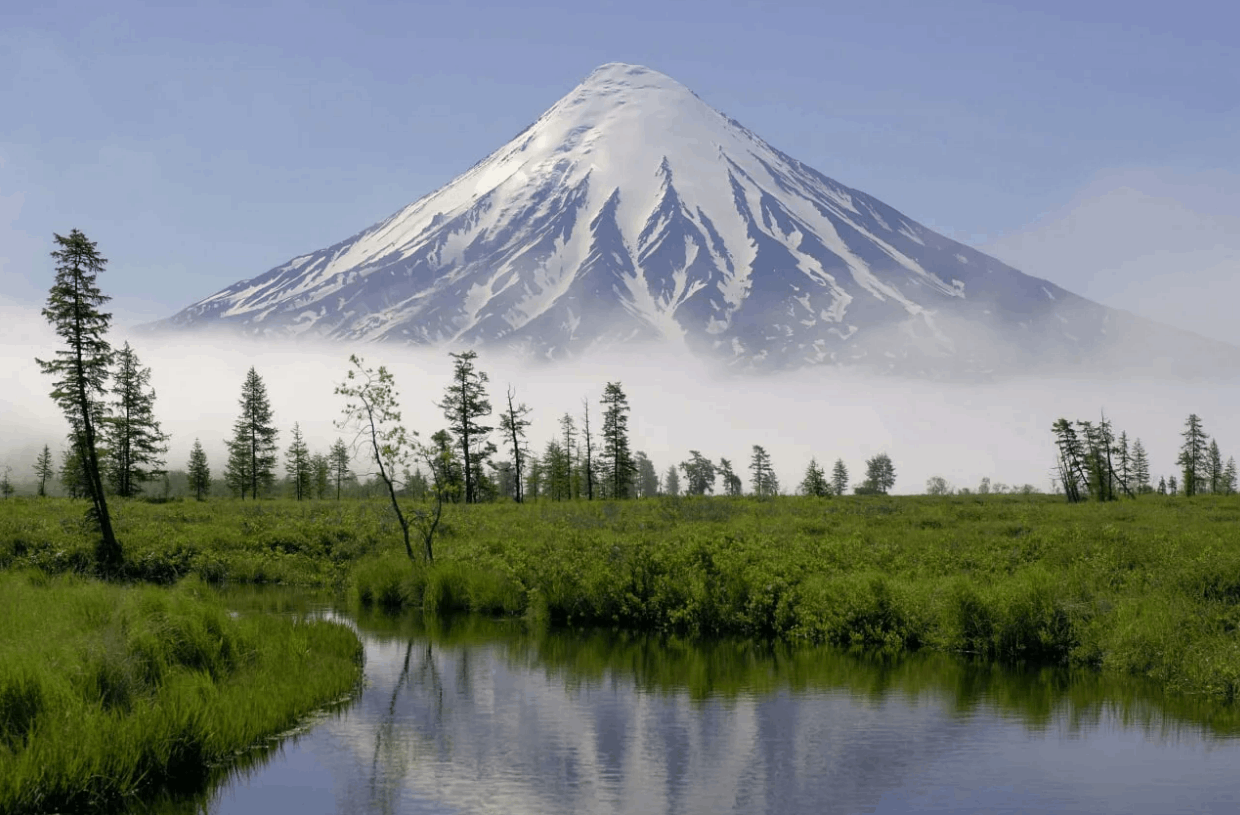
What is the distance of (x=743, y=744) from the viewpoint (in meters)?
18.6

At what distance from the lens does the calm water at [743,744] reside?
610 inches

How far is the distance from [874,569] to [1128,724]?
11.8m

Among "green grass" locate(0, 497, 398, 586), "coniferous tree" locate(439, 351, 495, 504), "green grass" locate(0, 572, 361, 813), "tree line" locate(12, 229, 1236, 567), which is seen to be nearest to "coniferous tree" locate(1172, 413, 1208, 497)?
"tree line" locate(12, 229, 1236, 567)

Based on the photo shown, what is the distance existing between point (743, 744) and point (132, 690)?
386 inches

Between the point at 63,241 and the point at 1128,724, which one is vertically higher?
the point at 63,241

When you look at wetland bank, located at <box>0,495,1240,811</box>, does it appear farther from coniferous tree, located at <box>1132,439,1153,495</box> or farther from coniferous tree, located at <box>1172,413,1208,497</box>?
coniferous tree, located at <box>1132,439,1153,495</box>

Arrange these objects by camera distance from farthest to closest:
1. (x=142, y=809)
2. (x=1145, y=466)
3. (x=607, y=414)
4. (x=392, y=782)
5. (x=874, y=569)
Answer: (x=1145, y=466) → (x=607, y=414) → (x=874, y=569) → (x=392, y=782) → (x=142, y=809)

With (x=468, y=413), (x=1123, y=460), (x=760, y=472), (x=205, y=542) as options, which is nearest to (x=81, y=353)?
A: (x=205, y=542)

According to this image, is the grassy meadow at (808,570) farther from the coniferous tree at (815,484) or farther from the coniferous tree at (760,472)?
the coniferous tree at (760,472)

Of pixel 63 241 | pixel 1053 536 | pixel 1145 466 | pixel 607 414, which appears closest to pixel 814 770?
pixel 1053 536

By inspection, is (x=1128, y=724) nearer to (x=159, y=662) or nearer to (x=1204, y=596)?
(x=1204, y=596)

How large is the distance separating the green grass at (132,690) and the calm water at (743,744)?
2.14 ft

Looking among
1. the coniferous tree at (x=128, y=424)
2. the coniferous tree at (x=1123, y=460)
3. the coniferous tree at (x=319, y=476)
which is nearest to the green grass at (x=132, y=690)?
the coniferous tree at (x=128, y=424)

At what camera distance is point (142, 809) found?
47.2 ft
